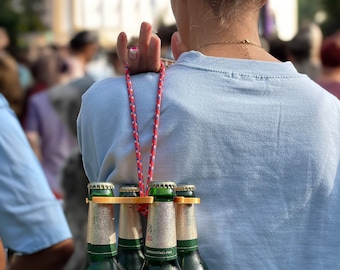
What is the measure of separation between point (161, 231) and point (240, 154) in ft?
0.92

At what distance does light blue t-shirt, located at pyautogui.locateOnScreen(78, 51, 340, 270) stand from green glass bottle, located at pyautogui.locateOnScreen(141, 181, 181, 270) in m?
0.14

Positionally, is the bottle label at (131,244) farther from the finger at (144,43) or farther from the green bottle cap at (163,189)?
the finger at (144,43)

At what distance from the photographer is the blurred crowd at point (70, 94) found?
4.39 m

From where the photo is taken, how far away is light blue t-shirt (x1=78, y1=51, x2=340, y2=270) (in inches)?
65.9

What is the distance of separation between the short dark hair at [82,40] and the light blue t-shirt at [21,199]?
5.10 meters

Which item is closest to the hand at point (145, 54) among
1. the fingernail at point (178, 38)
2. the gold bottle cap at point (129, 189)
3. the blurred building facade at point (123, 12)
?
the fingernail at point (178, 38)

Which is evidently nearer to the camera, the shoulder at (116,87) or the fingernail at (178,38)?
the shoulder at (116,87)

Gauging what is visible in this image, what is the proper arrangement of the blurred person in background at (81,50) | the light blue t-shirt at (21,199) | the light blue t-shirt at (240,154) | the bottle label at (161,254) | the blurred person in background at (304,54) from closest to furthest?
the bottle label at (161,254) < the light blue t-shirt at (240,154) < the light blue t-shirt at (21,199) < the blurred person in background at (304,54) < the blurred person in background at (81,50)

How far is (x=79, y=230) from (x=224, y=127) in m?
2.78

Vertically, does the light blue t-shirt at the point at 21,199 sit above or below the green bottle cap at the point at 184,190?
below

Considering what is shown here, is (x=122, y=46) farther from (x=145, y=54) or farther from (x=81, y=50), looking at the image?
(x=81, y=50)

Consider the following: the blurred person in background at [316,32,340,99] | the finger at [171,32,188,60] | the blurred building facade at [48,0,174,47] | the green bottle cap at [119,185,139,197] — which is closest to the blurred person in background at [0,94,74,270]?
the finger at [171,32,188,60]

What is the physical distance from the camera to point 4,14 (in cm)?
4419

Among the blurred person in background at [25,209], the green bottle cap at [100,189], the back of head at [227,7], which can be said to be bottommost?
the blurred person in background at [25,209]
